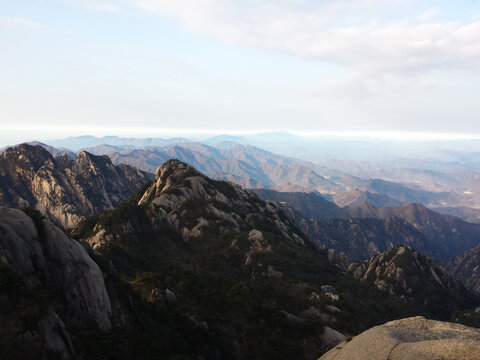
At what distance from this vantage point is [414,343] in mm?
26344

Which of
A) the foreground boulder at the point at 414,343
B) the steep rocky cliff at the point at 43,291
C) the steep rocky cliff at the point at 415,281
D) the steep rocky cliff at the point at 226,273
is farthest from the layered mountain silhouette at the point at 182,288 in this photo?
the foreground boulder at the point at 414,343

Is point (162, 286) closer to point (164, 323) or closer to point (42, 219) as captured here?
point (164, 323)

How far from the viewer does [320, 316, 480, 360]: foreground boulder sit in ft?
77.4

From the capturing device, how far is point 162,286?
219 feet

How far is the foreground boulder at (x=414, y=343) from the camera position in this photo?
23578 mm

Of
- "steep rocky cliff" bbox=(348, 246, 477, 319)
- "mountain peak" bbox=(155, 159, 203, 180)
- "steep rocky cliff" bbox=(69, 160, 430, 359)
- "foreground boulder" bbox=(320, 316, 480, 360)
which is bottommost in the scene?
"steep rocky cliff" bbox=(348, 246, 477, 319)

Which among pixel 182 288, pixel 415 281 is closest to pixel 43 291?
pixel 182 288

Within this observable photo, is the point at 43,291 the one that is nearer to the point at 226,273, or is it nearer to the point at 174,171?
the point at 226,273

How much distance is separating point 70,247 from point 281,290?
67.8 metres

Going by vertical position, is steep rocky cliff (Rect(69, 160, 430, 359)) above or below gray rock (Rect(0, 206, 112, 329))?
below

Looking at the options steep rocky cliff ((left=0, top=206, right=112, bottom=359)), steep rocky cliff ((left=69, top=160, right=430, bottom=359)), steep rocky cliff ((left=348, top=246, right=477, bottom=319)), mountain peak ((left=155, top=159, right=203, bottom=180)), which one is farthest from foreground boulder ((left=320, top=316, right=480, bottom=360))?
mountain peak ((left=155, top=159, right=203, bottom=180))

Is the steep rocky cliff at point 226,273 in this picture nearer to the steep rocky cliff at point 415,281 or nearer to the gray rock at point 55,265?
the gray rock at point 55,265

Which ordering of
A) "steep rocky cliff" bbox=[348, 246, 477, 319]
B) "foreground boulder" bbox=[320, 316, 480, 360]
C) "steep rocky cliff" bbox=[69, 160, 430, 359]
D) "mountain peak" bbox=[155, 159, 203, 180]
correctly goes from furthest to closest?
"mountain peak" bbox=[155, 159, 203, 180], "steep rocky cliff" bbox=[348, 246, 477, 319], "steep rocky cliff" bbox=[69, 160, 430, 359], "foreground boulder" bbox=[320, 316, 480, 360]

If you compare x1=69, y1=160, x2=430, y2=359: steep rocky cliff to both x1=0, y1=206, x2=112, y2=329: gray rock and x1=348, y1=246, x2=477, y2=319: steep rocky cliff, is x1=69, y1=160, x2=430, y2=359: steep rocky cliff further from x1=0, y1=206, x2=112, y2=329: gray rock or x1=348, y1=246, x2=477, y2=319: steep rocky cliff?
x1=348, y1=246, x2=477, y2=319: steep rocky cliff
